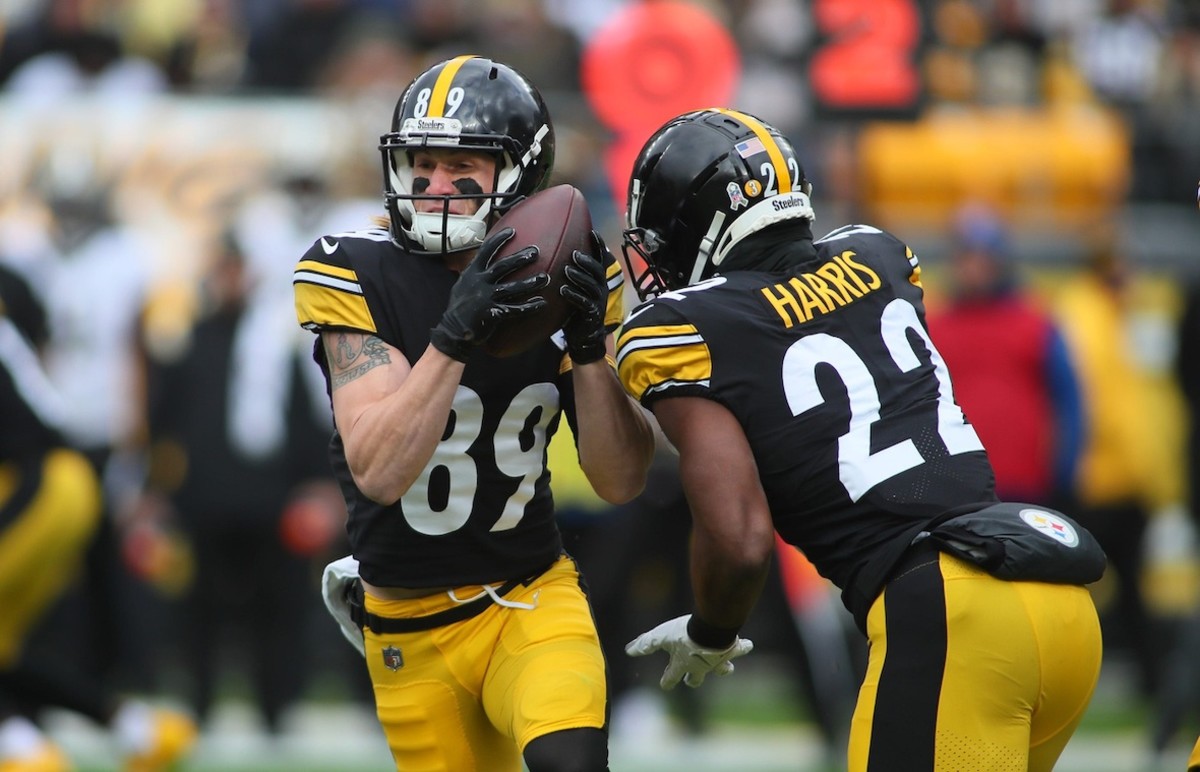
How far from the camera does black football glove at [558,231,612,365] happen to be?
12.0 feet

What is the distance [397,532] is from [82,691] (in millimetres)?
2797

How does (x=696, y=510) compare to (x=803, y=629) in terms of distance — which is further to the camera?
(x=803, y=629)

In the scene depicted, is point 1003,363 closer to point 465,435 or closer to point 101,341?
point 465,435

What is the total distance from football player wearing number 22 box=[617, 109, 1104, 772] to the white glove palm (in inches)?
0.4

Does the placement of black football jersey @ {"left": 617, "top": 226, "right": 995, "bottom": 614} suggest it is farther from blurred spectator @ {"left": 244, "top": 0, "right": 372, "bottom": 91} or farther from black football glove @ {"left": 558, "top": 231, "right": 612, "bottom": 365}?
blurred spectator @ {"left": 244, "top": 0, "right": 372, "bottom": 91}

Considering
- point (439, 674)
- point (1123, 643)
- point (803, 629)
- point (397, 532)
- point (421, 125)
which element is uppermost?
point (421, 125)

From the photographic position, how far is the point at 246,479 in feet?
26.5

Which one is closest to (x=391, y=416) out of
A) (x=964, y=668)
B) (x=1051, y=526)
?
(x=964, y=668)

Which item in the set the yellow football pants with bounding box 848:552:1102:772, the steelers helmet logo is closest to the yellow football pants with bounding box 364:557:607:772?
the yellow football pants with bounding box 848:552:1102:772

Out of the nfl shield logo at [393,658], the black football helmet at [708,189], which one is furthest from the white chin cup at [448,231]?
the nfl shield logo at [393,658]

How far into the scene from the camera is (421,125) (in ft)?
12.5

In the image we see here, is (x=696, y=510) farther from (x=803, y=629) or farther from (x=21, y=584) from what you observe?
(x=803, y=629)

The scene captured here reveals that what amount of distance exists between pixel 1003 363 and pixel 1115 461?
1.39 metres

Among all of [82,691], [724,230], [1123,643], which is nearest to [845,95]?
[1123,643]
